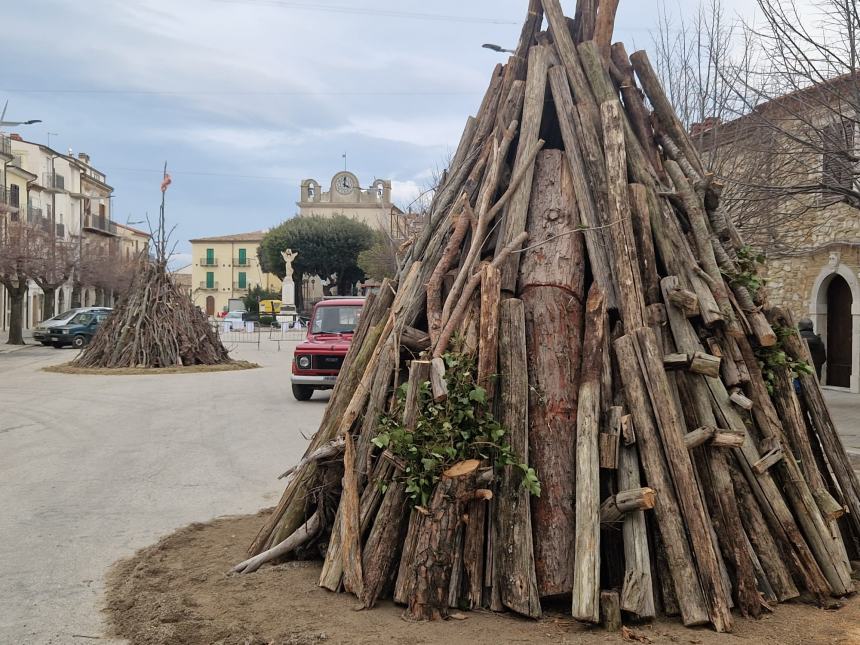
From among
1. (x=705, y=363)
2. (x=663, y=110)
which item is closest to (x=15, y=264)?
(x=663, y=110)

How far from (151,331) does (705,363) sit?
835 inches

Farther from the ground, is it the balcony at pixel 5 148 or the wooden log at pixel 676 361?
the balcony at pixel 5 148

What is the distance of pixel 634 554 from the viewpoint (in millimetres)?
4660

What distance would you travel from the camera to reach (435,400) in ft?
16.1

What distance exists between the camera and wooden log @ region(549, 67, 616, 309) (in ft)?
17.9

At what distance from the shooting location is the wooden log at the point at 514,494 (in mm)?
4656

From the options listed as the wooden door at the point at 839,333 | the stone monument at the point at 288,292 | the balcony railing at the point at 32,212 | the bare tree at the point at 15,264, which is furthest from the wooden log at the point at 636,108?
the balcony railing at the point at 32,212

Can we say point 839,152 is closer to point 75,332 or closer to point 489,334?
point 489,334

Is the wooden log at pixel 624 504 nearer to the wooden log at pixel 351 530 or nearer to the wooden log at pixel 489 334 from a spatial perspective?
the wooden log at pixel 489 334

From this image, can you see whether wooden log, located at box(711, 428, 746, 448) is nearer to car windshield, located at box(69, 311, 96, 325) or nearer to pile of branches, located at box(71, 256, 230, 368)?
pile of branches, located at box(71, 256, 230, 368)

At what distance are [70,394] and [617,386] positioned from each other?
48.8 ft

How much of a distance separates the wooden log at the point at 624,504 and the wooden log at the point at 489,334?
89 centimetres

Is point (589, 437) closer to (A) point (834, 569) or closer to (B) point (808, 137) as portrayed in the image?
(A) point (834, 569)

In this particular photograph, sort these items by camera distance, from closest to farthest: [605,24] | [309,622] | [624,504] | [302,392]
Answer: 1. [309,622]
2. [624,504]
3. [605,24]
4. [302,392]
